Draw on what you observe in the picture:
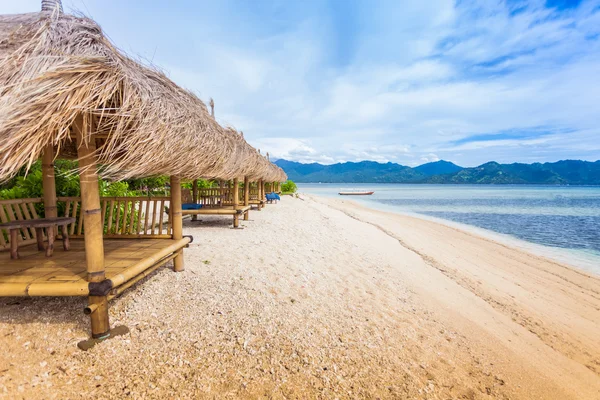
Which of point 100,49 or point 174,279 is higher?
point 100,49

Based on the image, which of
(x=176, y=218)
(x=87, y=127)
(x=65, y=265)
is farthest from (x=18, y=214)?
(x=87, y=127)

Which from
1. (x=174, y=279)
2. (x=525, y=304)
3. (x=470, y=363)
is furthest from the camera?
(x=525, y=304)

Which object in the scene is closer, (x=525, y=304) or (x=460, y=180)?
(x=525, y=304)

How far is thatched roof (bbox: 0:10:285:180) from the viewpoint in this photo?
1764 millimetres

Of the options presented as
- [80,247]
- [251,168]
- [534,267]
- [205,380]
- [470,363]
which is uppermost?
[251,168]

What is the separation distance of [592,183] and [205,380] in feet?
650

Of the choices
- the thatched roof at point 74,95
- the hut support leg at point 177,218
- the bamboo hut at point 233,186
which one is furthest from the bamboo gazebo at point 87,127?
the bamboo hut at point 233,186

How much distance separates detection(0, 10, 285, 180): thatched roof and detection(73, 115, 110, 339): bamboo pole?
0.09 metres

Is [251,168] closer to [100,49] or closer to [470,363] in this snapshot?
[100,49]

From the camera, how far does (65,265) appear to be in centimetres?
304

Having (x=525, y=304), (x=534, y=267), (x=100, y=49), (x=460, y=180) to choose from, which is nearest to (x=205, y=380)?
(x=100, y=49)

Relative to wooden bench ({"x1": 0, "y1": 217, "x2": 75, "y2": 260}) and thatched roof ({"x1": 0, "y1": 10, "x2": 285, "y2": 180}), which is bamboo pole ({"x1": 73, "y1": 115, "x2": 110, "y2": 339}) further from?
wooden bench ({"x1": 0, "y1": 217, "x2": 75, "y2": 260})

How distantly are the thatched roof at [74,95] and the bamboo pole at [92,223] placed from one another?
0.09 m

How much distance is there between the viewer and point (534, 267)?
271 inches
